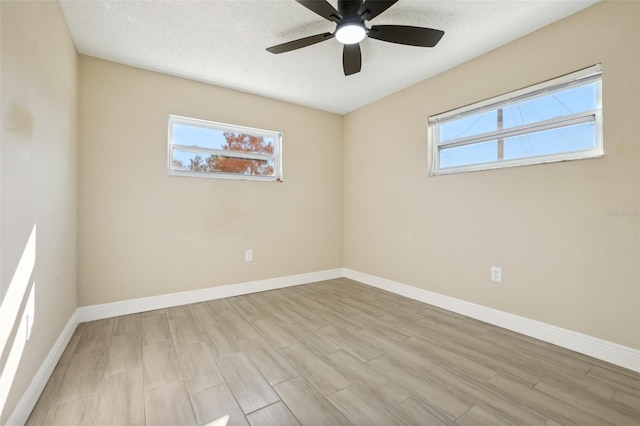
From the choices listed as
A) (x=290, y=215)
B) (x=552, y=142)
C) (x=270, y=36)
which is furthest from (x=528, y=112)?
(x=290, y=215)

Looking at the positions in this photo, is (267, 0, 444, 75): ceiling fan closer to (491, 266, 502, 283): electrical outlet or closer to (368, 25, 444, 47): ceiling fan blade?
(368, 25, 444, 47): ceiling fan blade

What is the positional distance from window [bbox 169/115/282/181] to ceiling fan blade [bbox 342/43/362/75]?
5.27ft

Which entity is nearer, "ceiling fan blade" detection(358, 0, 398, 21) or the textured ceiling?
"ceiling fan blade" detection(358, 0, 398, 21)

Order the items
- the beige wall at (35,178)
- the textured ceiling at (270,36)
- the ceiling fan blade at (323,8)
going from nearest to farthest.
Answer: the beige wall at (35,178), the ceiling fan blade at (323,8), the textured ceiling at (270,36)

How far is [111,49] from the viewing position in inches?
97.0

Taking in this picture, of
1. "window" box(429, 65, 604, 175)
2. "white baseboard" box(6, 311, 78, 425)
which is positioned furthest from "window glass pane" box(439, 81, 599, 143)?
"white baseboard" box(6, 311, 78, 425)

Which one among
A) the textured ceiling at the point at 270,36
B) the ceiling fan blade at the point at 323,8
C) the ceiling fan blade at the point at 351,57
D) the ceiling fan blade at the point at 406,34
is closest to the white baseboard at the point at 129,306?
the textured ceiling at the point at 270,36

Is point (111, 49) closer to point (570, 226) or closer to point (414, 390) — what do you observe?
point (414, 390)

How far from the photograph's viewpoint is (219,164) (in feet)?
10.7

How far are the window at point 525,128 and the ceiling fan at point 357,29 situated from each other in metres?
1.03

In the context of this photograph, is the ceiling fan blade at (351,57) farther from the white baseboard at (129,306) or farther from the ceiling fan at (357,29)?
the white baseboard at (129,306)

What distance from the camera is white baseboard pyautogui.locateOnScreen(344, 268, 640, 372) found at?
1.81 m

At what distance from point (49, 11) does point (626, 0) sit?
3.74m

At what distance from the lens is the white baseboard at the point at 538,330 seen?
5.94 ft
